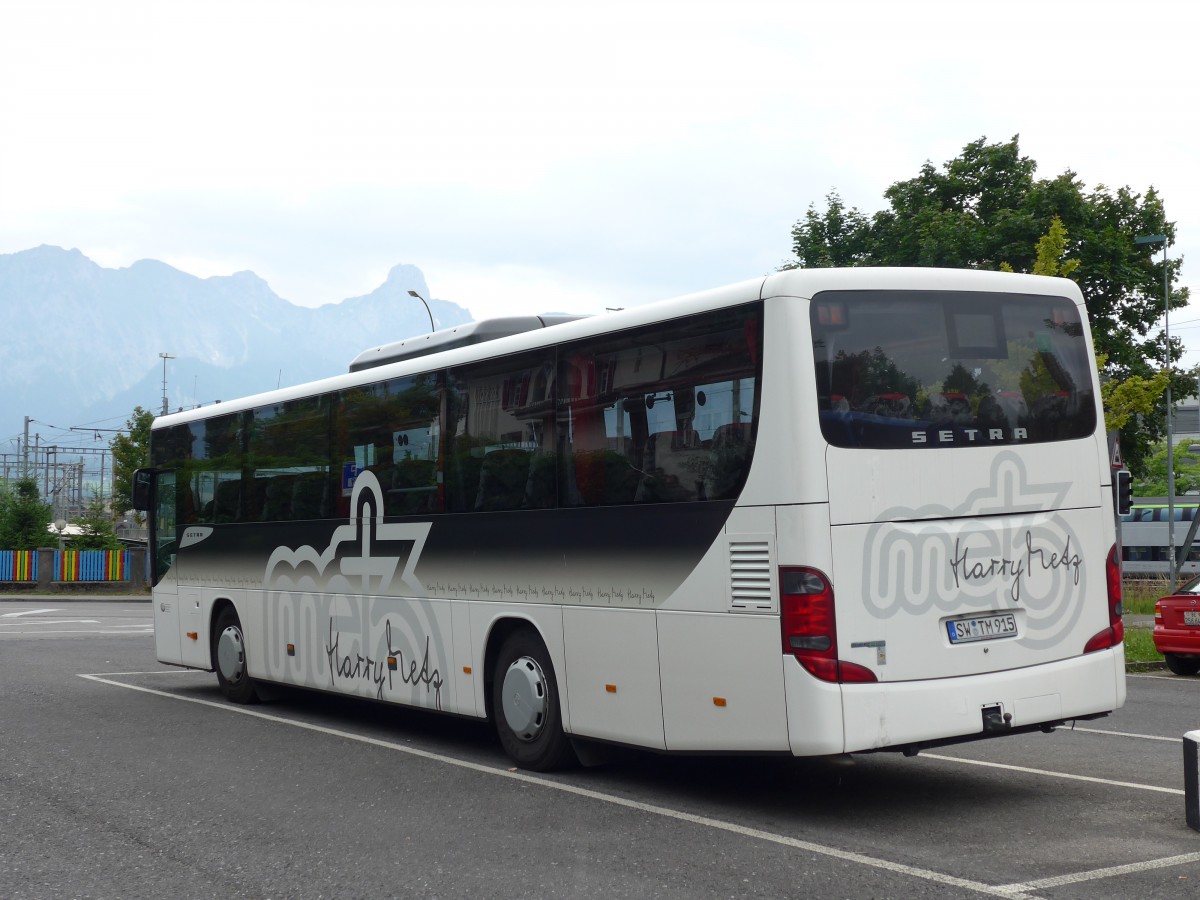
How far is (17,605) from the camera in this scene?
38.3 metres

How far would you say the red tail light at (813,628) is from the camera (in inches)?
293

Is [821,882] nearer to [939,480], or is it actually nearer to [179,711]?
[939,480]

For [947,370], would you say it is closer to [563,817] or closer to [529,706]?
[563,817]

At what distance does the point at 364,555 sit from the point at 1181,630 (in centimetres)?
1041

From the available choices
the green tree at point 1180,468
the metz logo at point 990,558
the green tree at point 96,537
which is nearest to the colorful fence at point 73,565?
the green tree at point 96,537

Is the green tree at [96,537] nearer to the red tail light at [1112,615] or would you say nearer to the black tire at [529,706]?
the black tire at [529,706]

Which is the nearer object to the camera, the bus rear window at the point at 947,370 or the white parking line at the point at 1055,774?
the bus rear window at the point at 947,370

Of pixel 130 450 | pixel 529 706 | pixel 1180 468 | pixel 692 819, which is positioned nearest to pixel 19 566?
pixel 130 450

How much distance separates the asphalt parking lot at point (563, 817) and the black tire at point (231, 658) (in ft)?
5.38

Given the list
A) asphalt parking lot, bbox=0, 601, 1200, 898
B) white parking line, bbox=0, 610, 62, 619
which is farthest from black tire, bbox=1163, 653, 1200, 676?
white parking line, bbox=0, 610, 62, 619

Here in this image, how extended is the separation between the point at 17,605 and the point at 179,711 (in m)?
27.2

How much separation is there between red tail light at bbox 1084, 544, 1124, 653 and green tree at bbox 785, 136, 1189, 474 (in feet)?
102

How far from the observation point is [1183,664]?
57.4 feet

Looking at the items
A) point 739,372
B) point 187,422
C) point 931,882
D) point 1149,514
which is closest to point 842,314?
point 739,372
